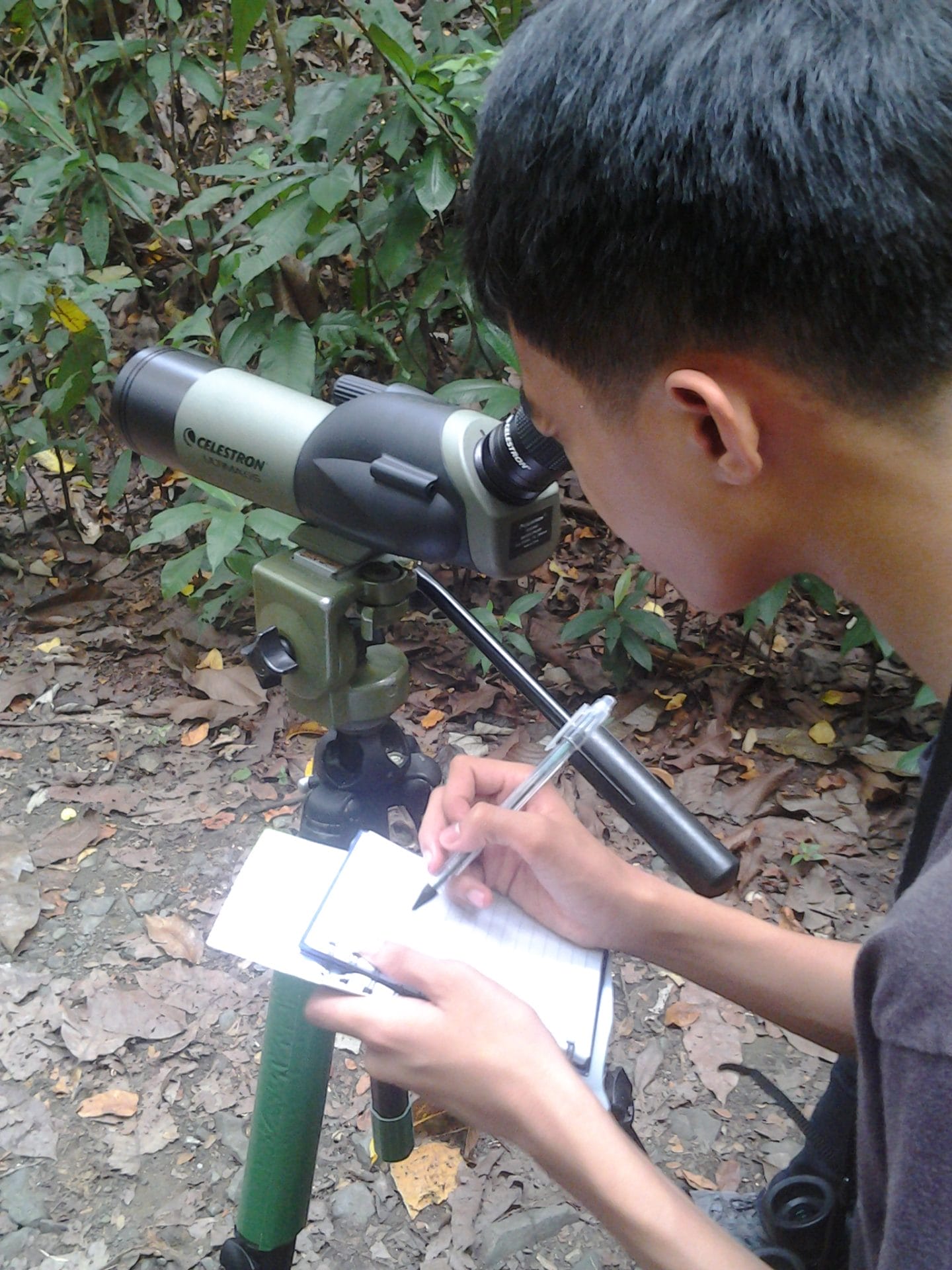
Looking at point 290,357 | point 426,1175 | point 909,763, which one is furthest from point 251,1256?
point 290,357

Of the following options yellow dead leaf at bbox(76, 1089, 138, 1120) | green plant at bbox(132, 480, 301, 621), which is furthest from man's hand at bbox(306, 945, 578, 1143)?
green plant at bbox(132, 480, 301, 621)

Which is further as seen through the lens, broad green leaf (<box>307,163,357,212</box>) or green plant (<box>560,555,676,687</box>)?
green plant (<box>560,555,676,687</box>)

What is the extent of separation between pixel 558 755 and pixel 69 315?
184cm

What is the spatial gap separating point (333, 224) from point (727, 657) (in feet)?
4.46

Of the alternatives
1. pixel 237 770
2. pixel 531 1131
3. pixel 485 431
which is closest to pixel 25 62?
pixel 237 770

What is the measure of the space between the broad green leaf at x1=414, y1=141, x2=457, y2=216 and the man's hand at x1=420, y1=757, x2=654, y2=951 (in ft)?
3.97

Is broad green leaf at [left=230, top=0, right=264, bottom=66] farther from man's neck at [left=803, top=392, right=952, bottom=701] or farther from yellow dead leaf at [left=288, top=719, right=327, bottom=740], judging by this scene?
man's neck at [left=803, top=392, right=952, bottom=701]

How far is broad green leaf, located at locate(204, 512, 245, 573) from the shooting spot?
1.86 m

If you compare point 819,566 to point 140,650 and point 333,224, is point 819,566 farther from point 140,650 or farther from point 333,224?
point 140,650

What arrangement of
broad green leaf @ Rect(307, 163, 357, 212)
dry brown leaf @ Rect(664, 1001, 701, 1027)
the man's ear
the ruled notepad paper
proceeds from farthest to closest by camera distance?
broad green leaf @ Rect(307, 163, 357, 212) → dry brown leaf @ Rect(664, 1001, 701, 1027) → the ruled notepad paper → the man's ear

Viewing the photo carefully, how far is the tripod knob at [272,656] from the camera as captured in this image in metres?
1.05

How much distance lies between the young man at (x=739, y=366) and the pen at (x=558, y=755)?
0.38 feet

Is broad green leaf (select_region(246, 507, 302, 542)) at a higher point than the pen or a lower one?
lower

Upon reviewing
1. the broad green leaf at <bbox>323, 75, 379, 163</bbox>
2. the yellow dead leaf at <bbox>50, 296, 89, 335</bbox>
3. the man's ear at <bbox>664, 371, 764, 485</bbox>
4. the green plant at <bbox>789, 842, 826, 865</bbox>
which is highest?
the man's ear at <bbox>664, 371, 764, 485</bbox>
